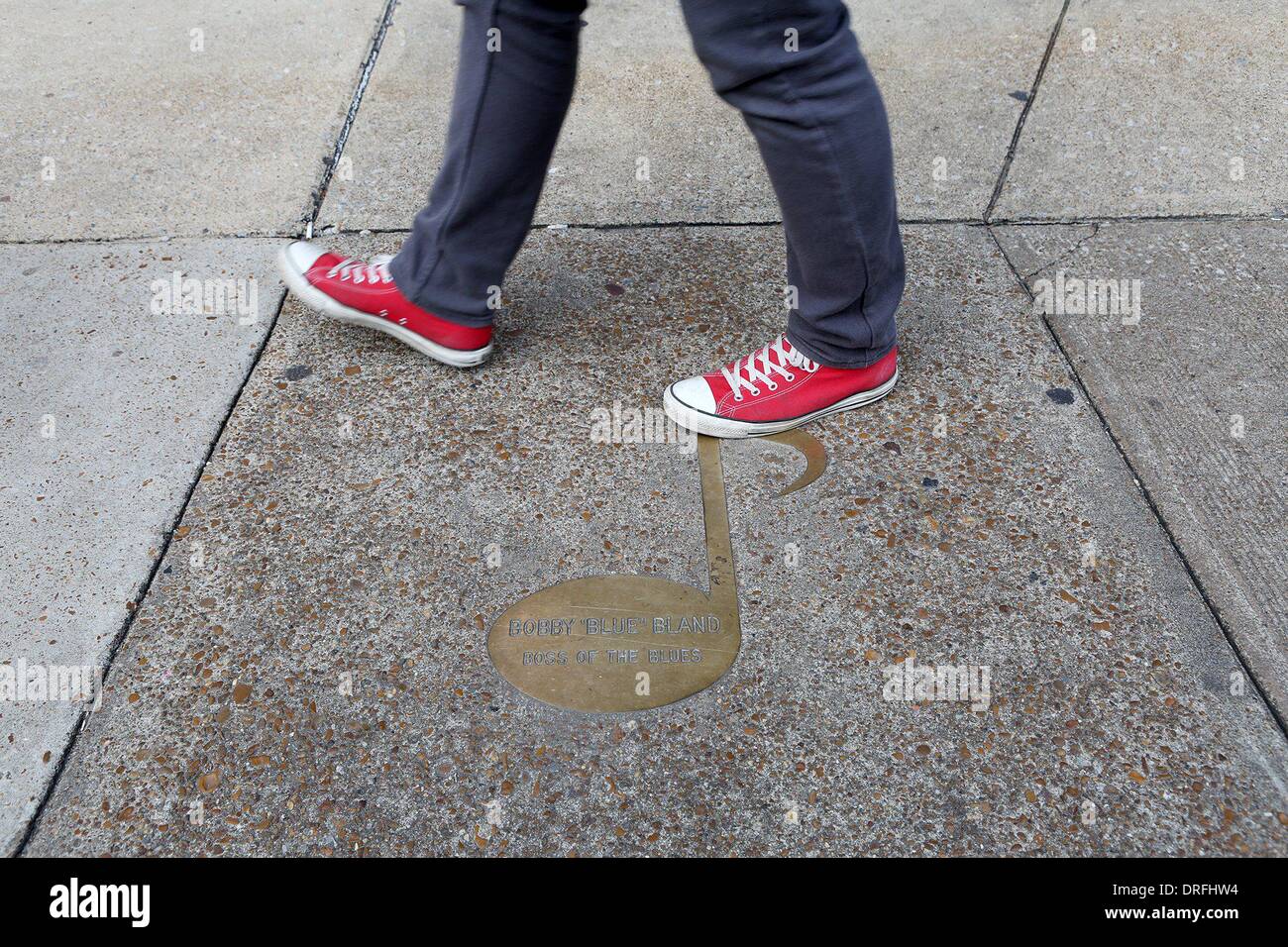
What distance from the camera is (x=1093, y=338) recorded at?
2.38 m

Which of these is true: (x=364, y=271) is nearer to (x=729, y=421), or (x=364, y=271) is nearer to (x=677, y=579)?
(x=729, y=421)

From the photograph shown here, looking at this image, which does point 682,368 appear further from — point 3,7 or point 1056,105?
point 3,7

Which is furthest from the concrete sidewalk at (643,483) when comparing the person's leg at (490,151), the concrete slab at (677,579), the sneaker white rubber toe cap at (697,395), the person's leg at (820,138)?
the person's leg at (820,138)

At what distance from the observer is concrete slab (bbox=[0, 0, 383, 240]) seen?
281 centimetres

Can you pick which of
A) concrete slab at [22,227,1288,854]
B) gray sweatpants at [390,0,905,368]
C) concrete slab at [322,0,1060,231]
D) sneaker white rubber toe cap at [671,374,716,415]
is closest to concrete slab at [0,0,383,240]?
concrete slab at [322,0,1060,231]

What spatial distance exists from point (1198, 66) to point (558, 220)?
7.34ft

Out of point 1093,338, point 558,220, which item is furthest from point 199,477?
point 1093,338

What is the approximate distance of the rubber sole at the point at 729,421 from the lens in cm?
216

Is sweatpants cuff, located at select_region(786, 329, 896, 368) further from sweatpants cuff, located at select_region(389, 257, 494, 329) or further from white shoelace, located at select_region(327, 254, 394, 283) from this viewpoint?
white shoelace, located at select_region(327, 254, 394, 283)

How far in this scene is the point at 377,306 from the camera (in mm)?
2289

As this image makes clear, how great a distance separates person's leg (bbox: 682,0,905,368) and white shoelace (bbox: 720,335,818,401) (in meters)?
0.10

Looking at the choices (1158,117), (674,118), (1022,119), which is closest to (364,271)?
(674,118)

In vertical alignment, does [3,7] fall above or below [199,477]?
above

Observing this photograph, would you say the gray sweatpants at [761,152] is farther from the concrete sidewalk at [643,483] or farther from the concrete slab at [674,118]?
the concrete slab at [674,118]
